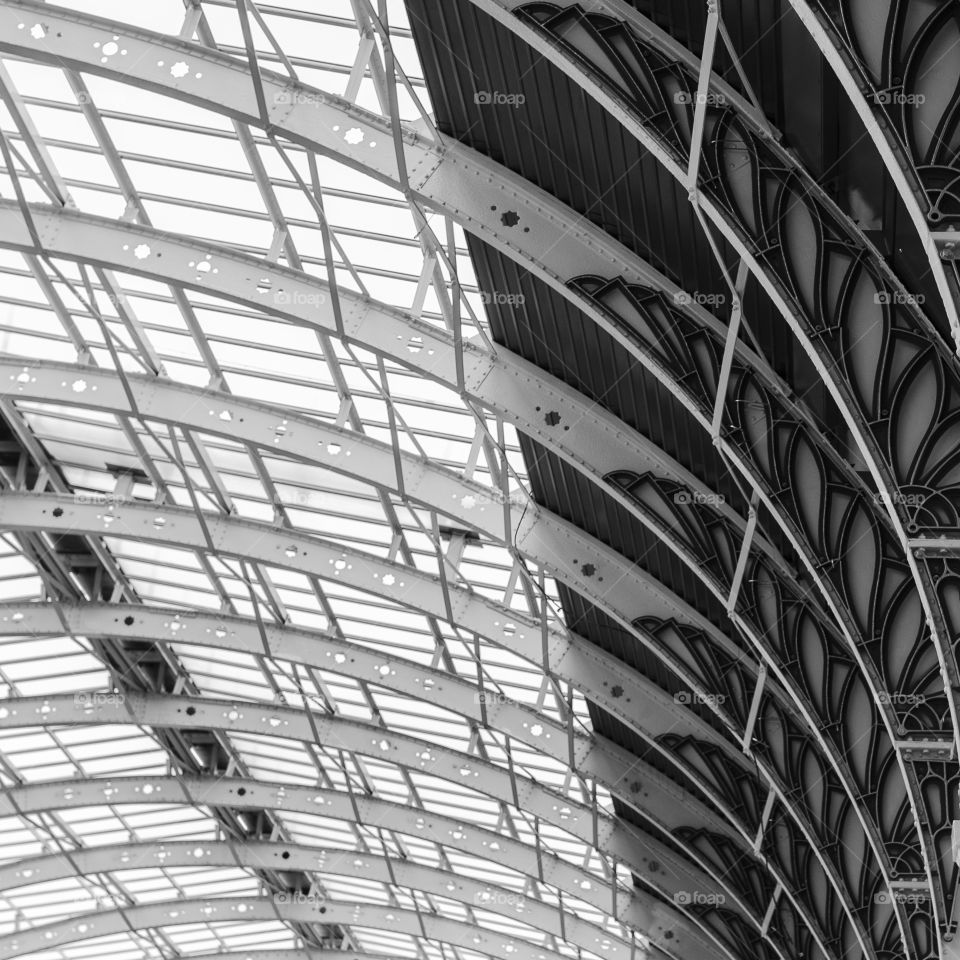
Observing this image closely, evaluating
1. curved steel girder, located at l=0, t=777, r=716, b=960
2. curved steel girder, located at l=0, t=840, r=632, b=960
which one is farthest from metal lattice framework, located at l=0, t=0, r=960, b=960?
curved steel girder, located at l=0, t=840, r=632, b=960

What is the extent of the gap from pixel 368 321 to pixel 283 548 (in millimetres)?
8830

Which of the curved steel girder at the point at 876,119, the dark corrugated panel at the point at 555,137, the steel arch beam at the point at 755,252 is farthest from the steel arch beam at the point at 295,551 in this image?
the curved steel girder at the point at 876,119

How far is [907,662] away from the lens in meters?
18.8

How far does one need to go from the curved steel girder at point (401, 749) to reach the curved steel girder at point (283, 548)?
21.4 ft

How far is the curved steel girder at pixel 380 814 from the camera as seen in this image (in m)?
41.7

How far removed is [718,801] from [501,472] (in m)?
9.45

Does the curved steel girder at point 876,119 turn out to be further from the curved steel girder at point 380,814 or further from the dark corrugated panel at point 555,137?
the curved steel girder at point 380,814

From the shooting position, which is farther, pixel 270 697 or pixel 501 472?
pixel 270 697

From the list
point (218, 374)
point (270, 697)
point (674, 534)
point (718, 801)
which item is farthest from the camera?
point (270, 697)

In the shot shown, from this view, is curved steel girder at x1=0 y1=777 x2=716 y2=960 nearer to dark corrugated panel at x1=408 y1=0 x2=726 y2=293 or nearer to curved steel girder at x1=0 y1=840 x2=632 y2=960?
curved steel girder at x1=0 y1=840 x2=632 y2=960

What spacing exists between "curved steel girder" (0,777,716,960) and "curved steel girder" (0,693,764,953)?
300 cm

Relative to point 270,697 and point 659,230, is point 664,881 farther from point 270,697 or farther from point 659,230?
point 659,230

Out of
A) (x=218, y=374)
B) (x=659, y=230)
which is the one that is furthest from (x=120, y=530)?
(x=659, y=230)

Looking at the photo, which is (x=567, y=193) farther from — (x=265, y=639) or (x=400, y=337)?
(x=265, y=639)
